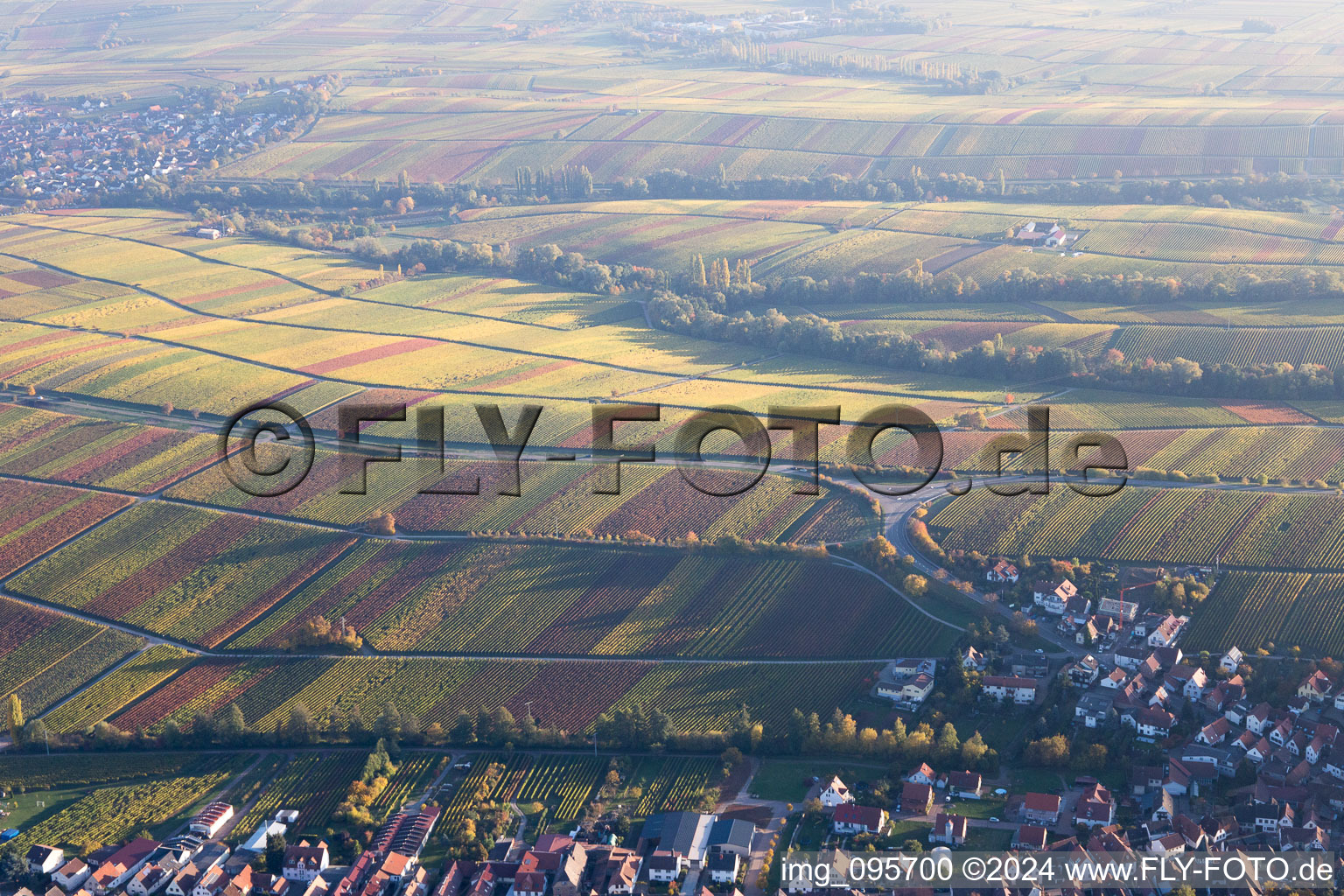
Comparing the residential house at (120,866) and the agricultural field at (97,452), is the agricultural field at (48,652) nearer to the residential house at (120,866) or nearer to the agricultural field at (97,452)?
the residential house at (120,866)

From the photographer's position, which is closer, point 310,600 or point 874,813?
point 874,813

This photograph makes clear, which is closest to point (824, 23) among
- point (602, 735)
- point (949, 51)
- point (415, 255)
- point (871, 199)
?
point (949, 51)

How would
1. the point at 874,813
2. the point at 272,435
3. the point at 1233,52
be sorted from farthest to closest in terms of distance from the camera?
the point at 1233,52, the point at 272,435, the point at 874,813

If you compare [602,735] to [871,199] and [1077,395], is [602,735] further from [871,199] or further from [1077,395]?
[871,199]

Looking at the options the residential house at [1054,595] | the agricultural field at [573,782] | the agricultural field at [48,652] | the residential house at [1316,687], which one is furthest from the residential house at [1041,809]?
the agricultural field at [48,652]

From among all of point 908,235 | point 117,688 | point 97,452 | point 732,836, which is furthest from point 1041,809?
point 908,235

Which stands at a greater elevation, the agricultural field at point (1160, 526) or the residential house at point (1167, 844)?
the agricultural field at point (1160, 526)
